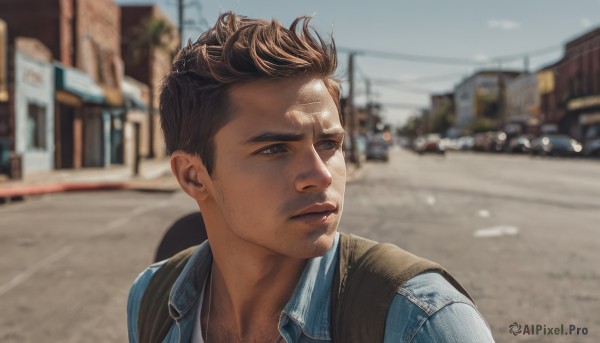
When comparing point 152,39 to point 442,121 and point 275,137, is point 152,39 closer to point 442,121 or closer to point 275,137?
point 275,137

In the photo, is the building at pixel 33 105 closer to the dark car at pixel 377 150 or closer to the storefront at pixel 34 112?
the storefront at pixel 34 112

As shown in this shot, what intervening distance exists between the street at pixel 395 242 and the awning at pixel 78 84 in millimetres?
12315

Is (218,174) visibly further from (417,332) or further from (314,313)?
(417,332)

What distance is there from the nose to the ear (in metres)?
0.37

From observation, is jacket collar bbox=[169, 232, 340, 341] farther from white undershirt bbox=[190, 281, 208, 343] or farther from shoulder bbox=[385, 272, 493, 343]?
shoulder bbox=[385, 272, 493, 343]

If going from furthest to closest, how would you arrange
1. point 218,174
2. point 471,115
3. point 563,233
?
point 471,115 < point 563,233 < point 218,174

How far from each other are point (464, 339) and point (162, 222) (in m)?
10.7

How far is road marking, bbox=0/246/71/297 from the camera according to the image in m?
6.81

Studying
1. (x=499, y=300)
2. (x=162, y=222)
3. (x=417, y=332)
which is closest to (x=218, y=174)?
(x=417, y=332)

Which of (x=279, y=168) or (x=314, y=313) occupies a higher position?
(x=279, y=168)

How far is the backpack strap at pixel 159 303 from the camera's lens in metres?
1.97

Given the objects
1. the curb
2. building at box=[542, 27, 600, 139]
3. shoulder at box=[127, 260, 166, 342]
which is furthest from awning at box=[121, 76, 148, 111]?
building at box=[542, 27, 600, 139]

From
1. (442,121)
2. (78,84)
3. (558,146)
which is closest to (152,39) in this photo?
(78,84)

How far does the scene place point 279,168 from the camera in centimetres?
177
